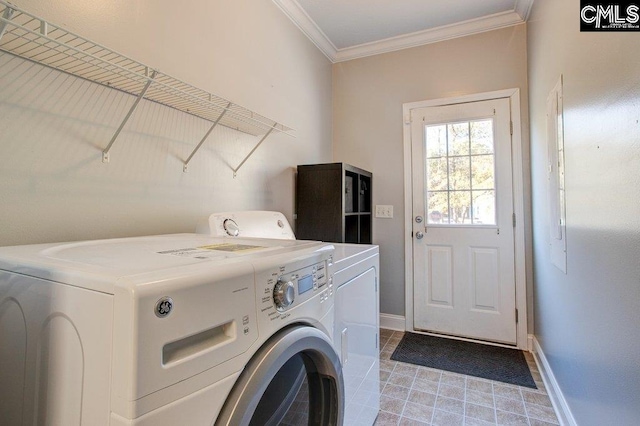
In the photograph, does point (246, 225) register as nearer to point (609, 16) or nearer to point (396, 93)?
point (609, 16)

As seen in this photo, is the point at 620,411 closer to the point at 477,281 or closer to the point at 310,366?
the point at 310,366

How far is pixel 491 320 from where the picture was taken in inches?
99.5

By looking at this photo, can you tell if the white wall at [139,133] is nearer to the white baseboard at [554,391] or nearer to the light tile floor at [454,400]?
the light tile floor at [454,400]

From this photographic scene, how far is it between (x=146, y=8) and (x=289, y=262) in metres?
1.27

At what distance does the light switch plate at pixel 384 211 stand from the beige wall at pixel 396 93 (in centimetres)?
4

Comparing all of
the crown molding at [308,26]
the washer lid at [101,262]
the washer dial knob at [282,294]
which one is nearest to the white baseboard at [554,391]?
the washer dial knob at [282,294]

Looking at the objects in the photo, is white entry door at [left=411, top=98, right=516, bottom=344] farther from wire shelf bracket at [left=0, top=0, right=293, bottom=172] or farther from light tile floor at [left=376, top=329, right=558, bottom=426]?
wire shelf bracket at [left=0, top=0, right=293, bottom=172]

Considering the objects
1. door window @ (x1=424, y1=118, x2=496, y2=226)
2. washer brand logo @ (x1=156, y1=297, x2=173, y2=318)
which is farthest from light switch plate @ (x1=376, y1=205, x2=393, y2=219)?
washer brand logo @ (x1=156, y1=297, x2=173, y2=318)

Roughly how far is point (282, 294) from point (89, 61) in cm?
98

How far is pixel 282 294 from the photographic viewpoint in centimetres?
70

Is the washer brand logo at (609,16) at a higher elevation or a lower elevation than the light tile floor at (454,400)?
higher

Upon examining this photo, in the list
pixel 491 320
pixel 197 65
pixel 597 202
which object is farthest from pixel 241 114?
pixel 491 320

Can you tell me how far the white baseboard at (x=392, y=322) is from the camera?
2816mm

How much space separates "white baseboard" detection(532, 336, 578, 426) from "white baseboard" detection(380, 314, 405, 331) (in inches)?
39.3
